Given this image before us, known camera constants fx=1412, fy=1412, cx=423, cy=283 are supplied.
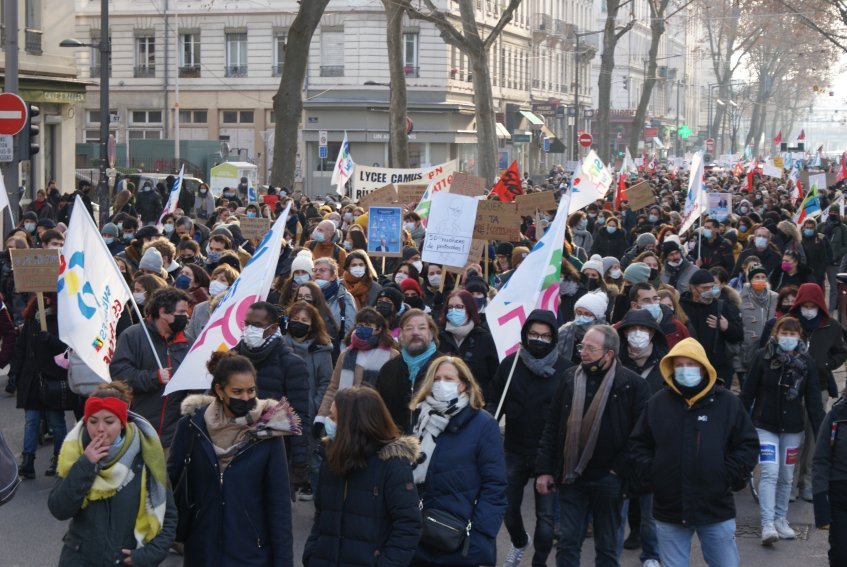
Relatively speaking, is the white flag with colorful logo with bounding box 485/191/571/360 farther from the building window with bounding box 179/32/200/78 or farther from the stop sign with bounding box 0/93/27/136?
the building window with bounding box 179/32/200/78

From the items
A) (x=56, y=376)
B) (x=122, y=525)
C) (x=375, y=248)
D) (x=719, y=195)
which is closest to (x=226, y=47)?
(x=719, y=195)

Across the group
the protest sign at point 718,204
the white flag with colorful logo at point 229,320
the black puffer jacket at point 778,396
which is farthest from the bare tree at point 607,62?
the white flag with colorful logo at point 229,320

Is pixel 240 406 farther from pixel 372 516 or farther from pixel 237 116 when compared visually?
pixel 237 116

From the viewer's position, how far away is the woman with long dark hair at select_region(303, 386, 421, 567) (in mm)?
5113

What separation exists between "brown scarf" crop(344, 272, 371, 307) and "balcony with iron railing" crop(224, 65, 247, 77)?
45.4 meters

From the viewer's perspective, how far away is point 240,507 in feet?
17.6

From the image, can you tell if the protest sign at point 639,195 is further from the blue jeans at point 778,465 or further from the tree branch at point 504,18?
the tree branch at point 504,18

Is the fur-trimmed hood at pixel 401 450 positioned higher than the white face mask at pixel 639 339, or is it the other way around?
the white face mask at pixel 639 339

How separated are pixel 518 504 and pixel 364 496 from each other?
101 inches

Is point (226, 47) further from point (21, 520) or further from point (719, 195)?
point (21, 520)

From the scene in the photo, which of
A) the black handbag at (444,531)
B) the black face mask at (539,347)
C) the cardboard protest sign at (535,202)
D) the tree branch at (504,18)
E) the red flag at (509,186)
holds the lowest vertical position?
the black handbag at (444,531)

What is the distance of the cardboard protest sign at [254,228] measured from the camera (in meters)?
16.6

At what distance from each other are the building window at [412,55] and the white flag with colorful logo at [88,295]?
156 ft

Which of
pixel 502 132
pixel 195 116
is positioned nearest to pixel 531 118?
pixel 502 132
